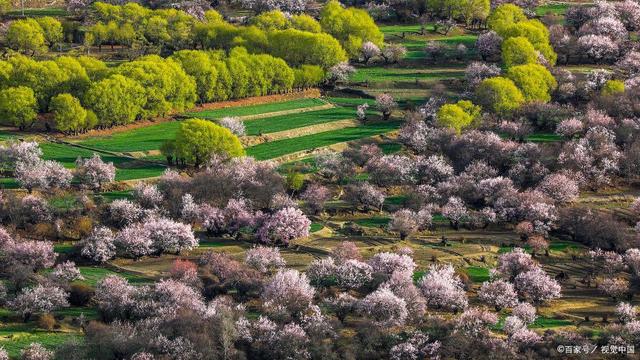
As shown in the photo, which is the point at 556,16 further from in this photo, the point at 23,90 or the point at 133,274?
the point at 133,274

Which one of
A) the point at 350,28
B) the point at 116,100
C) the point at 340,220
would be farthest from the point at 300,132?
the point at 350,28

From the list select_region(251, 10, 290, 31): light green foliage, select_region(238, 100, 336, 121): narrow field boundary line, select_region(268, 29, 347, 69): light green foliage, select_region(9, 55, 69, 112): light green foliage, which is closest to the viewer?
select_region(9, 55, 69, 112): light green foliage

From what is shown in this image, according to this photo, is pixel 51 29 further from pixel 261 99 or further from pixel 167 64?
pixel 261 99

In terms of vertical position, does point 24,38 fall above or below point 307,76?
above

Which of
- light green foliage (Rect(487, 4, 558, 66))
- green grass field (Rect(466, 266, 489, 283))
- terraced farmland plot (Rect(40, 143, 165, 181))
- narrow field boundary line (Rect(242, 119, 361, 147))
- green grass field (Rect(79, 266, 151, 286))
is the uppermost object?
light green foliage (Rect(487, 4, 558, 66))

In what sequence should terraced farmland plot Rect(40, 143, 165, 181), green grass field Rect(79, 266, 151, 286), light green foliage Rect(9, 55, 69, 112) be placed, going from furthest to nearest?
light green foliage Rect(9, 55, 69, 112) < terraced farmland plot Rect(40, 143, 165, 181) < green grass field Rect(79, 266, 151, 286)

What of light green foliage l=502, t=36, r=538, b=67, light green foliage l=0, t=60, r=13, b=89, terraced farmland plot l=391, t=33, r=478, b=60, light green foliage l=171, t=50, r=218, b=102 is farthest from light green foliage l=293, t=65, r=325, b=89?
light green foliage l=0, t=60, r=13, b=89

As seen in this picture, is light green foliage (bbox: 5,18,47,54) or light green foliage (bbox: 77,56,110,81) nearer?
light green foliage (bbox: 77,56,110,81)

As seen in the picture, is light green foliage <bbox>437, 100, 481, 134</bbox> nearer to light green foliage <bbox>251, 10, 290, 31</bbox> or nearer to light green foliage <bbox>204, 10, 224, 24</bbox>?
light green foliage <bbox>251, 10, 290, 31</bbox>
